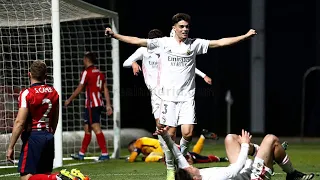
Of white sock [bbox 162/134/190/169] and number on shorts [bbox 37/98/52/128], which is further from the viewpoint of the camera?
number on shorts [bbox 37/98/52/128]

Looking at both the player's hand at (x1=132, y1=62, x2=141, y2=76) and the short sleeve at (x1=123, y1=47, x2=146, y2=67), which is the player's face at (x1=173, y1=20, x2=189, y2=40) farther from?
the short sleeve at (x1=123, y1=47, x2=146, y2=67)

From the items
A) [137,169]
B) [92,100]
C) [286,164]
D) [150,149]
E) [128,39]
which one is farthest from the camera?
[92,100]

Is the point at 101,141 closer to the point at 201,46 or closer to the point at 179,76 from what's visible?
the point at 179,76

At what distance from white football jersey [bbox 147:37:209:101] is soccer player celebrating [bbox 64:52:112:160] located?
4.22 metres

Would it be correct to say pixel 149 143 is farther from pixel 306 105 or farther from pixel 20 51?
pixel 306 105

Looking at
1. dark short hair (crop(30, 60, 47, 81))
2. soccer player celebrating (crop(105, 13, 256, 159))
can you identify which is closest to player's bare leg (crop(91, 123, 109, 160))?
soccer player celebrating (crop(105, 13, 256, 159))

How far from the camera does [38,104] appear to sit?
8305 millimetres

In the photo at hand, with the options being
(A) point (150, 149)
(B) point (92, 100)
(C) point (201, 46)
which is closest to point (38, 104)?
(C) point (201, 46)

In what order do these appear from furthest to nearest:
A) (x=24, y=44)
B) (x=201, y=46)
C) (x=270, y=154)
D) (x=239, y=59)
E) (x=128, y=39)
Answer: (x=239, y=59) → (x=24, y=44) → (x=201, y=46) → (x=128, y=39) → (x=270, y=154)

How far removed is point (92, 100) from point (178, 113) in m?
4.41

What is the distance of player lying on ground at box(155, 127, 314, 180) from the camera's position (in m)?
7.17

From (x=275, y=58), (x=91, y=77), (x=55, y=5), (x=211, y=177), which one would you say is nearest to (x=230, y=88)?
(x=275, y=58)

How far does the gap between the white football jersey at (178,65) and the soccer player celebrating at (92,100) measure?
422 centimetres

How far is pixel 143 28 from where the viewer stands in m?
24.8
